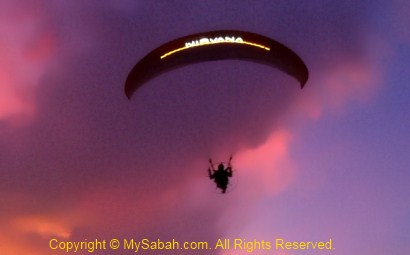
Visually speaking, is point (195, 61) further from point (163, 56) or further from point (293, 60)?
point (293, 60)

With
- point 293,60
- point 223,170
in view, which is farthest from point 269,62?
point 223,170

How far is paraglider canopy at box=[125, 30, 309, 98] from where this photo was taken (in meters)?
17.6

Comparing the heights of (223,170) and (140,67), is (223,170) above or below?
below

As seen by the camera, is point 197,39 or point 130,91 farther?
point 130,91

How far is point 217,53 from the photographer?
714 inches

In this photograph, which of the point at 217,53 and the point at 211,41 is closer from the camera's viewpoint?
the point at 211,41

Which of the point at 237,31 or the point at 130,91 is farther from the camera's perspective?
the point at 130,91

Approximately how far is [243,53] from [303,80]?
91.8 inches

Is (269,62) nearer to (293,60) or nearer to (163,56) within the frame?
(293,60)

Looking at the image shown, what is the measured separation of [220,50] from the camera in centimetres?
1798

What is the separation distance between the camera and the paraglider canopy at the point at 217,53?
17625mm

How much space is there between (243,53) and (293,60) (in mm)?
1712

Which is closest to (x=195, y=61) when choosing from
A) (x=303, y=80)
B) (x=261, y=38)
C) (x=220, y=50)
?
(x=220, y=50)

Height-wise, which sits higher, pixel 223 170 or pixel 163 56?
pixel 163 56
